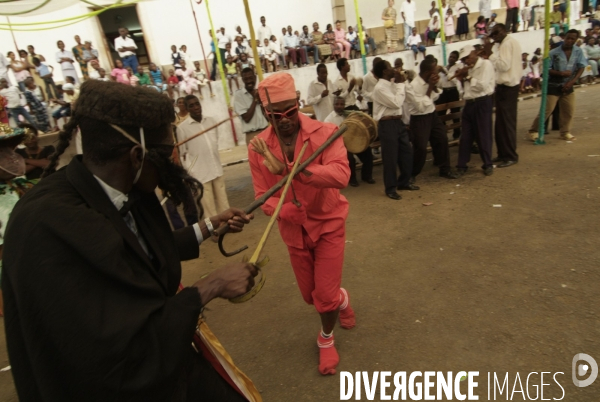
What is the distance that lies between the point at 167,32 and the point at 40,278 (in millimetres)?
16937

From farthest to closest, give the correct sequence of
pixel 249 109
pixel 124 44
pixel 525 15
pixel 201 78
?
pixel 525 15
pixel 201 78
pixel 124 44
pixel 249 109

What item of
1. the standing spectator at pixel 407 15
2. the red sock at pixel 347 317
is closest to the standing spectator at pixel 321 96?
the red sock at pixel 347 317

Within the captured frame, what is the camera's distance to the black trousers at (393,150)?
6336 millimetres

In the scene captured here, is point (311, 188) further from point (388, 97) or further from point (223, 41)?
point (223, 41)

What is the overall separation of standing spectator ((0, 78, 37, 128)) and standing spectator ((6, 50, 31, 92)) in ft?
1.96

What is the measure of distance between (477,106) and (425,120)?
0.89 meters

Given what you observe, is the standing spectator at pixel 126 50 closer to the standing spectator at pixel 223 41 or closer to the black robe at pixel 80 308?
the standing spectator at pixel 223 41

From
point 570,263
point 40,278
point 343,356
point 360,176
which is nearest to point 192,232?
point 40,278

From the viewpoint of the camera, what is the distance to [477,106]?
6559 millimetres

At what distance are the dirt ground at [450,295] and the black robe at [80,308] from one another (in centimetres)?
184

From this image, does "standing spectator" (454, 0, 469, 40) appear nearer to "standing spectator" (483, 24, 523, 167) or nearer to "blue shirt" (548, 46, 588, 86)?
"blue shirt" (548, 46, 588, 86)

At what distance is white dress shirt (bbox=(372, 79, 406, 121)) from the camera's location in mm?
6016

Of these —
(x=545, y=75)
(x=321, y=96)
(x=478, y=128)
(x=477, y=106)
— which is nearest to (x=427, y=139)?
(x=478, y=128)

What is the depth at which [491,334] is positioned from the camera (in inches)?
121
